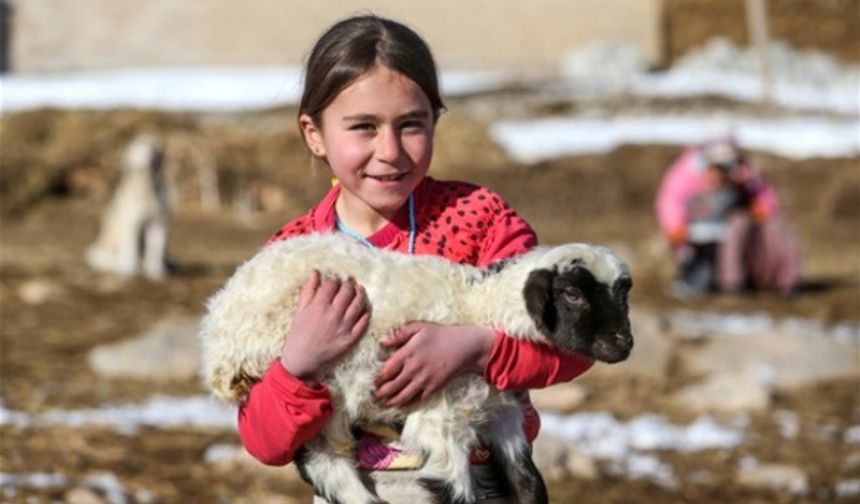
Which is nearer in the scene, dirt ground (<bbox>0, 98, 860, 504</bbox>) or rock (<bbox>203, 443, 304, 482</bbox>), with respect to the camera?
rock (<bbox>203, 443, 304, 482</bbox>)

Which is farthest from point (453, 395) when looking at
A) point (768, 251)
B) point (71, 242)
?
point (71, 242)

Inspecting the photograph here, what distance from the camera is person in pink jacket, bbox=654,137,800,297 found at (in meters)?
14.2

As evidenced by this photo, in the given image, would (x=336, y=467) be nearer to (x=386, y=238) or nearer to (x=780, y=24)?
(x=386, y=238)

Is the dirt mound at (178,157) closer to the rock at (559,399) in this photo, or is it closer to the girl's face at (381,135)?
the rock at (559,399)

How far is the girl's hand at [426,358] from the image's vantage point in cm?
341

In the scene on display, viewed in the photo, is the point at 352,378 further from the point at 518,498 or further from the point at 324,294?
the point at 518,498

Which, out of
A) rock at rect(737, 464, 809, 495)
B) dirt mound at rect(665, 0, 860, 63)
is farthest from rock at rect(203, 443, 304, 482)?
dirt mound at rect(665, 0, 860, 63)

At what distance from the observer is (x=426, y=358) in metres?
3.41

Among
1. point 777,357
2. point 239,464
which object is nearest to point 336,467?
point 239,464

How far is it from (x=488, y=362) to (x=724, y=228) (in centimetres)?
1131

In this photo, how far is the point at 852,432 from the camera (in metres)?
8.62

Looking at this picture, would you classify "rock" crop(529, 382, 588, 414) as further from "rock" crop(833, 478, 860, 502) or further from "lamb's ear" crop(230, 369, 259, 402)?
"lamb's ear" crop(230, 369, 259, 402)

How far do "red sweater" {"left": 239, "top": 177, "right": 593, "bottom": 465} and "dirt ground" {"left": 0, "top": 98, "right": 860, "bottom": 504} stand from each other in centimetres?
66

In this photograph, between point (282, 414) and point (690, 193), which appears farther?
point (690, 193)
